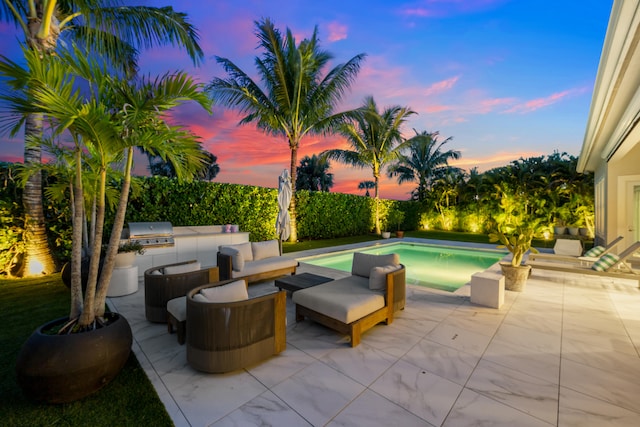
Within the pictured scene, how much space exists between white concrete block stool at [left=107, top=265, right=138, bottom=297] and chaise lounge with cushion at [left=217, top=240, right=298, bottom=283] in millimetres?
1680

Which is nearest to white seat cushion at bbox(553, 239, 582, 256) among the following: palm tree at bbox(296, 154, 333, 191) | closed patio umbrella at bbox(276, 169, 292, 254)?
closed patio umbrella at bbox(276, 169, 292, 254)

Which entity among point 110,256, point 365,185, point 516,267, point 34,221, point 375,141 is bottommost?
point 516,267

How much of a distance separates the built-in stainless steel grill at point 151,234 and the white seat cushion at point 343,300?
4904 millimetres

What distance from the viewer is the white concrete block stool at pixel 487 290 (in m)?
4.55

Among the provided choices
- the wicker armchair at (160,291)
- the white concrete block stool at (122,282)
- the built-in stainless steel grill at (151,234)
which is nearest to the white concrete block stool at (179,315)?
the wicker armchair at (160,291)

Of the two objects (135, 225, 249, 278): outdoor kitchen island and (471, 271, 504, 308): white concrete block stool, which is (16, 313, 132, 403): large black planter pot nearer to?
(135, 225, 249, 278): outdoor kitchen island

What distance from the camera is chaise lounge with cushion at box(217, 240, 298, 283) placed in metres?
5.51

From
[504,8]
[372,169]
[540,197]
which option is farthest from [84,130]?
[540,197]

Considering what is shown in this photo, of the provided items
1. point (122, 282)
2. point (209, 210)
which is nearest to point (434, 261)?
point (209, 210)

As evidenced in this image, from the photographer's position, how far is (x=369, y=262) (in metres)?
4.66

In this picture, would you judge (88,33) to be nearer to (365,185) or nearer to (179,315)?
(179,315)

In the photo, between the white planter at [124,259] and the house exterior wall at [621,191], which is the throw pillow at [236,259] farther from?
the house exterior wall at [621,191]

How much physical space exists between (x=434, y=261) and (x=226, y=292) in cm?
905

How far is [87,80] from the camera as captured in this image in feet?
8.61
